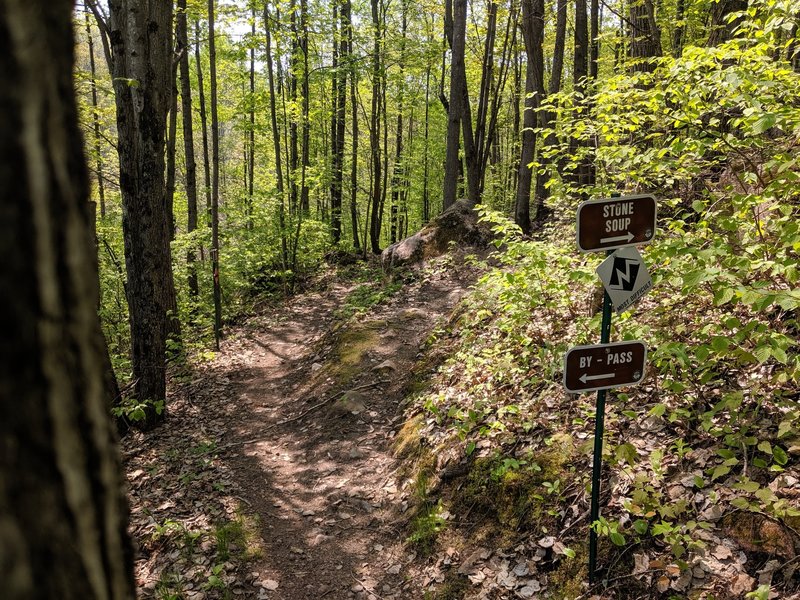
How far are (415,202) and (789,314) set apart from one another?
2363cm

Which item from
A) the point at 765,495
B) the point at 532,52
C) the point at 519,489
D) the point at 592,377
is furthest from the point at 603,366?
the point at 532,52

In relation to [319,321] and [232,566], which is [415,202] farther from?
[232,566]

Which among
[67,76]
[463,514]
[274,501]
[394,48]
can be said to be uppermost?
[394,48]

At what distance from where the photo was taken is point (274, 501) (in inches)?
236

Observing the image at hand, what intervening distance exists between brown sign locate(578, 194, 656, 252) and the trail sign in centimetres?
8

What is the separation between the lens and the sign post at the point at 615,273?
10.9 ft

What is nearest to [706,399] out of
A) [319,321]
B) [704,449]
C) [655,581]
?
[704,449]

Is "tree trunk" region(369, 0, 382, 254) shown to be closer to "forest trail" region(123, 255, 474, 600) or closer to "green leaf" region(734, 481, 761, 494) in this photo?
"forest trail" region(123, 255, 474, 600)

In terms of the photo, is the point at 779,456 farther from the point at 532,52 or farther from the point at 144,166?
the point at 532,52

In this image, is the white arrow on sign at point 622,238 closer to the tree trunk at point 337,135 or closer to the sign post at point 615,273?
the sign post at point 615,273

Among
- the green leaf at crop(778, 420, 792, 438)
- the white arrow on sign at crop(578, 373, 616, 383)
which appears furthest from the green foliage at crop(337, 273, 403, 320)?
the green leaf at crop(778, 420, 792, 438)

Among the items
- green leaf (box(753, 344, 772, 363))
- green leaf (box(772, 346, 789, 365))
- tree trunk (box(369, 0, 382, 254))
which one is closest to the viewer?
green leaf (box(772, 346, 789, 365))

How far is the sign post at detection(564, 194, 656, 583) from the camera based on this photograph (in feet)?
10.9

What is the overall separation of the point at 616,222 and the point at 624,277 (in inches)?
14.7
